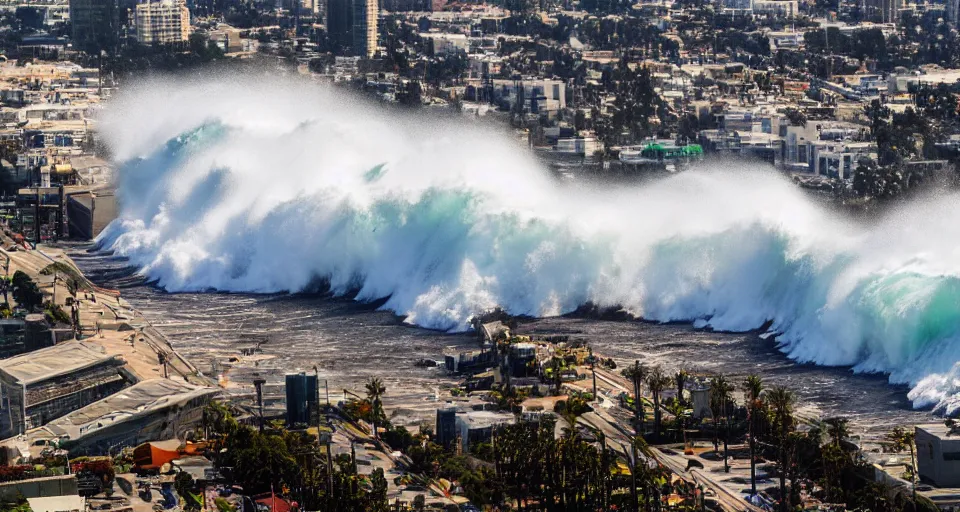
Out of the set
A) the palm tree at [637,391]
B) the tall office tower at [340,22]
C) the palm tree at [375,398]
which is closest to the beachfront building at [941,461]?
the palm tree at [637,391]

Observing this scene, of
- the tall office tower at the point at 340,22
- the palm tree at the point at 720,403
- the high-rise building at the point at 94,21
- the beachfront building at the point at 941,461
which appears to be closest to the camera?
the beachfront building at the point at 941,461

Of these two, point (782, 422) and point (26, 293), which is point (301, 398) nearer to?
point (782, 422)

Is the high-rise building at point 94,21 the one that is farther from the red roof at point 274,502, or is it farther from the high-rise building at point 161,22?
the red roof at point 274,502

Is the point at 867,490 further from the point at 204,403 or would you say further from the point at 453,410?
the point at 204,403

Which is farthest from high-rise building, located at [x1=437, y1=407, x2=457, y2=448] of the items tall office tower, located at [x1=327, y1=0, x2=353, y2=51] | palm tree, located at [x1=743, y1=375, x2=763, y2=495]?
tall office tower, located at [x1=327, y1=0, x2=353, y2=51]

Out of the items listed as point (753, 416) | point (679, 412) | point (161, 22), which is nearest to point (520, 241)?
point (679, 412)
